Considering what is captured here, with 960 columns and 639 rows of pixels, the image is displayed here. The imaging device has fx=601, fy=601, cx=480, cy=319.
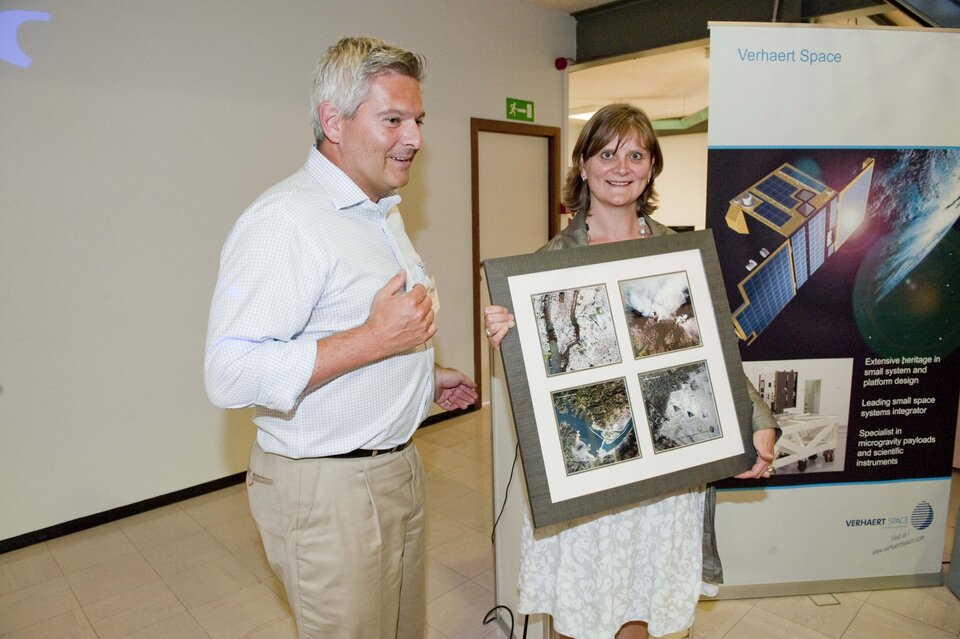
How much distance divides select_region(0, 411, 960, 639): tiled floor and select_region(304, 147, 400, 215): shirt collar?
180 centimetres

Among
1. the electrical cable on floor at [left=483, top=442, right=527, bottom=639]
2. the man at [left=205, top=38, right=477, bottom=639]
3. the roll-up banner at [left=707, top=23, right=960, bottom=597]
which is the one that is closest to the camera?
the man at [left=205, top=38, right=477, bottom=639]

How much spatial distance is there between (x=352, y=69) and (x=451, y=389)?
3.00 feet

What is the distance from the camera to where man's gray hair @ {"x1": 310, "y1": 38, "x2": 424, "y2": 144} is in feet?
4.41

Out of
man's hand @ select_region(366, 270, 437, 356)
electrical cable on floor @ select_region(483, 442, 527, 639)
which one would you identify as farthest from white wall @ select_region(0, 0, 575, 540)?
man's hand @ select_region(366, 270, 437, 356)

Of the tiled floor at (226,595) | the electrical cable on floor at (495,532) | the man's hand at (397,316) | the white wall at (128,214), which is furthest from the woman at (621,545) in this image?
the white wall at (128,214)

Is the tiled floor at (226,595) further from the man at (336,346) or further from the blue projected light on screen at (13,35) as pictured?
the blue projected light on screen at (13,35)

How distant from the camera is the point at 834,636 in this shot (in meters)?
2.29

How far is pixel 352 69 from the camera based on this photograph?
134 cm

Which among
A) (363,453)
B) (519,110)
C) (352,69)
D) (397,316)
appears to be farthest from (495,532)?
(519,110)

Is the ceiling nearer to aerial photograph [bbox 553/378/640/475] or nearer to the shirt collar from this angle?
aerial photograph [bbox 553/378/640/475]

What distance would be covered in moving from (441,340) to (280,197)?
11.7 feet

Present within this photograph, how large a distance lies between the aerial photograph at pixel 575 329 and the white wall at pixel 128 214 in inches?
110

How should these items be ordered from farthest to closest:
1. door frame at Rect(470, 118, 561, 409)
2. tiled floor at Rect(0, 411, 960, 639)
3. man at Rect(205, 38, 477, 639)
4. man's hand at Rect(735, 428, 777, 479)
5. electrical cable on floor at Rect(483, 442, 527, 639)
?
door frame at Rect(470, 118, 561, 409)
tiled floor at Rect(0, 411, 960, 639)
electrical cable on floor at Rect(483, 442, 527, 639)
man's hand at Rect(735, 428, 777, 479)
man at Rect(205, 38, 477, 639)

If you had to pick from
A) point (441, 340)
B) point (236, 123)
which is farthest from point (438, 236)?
point (236, 123)
